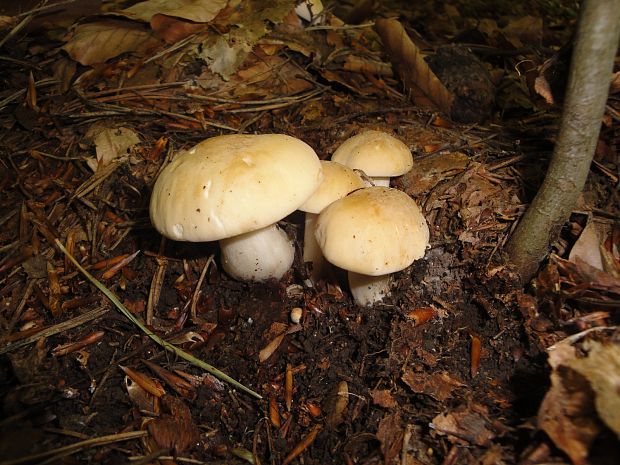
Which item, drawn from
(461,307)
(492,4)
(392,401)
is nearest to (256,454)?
(392,401)

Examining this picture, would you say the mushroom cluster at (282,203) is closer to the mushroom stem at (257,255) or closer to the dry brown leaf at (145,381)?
the mushroom stem at (257,255)

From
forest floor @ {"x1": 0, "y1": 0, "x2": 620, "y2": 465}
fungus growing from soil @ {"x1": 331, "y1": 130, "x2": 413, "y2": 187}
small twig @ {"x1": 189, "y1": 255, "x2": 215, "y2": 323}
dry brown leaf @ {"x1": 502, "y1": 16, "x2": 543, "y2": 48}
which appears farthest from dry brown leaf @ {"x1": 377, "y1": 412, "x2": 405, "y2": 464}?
dry brown leaf @ {"x1": 502, "y1": 16, "x2": 543, "y2": 48}

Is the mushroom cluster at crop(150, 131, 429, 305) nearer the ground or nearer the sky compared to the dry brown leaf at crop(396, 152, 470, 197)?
nearer the sky

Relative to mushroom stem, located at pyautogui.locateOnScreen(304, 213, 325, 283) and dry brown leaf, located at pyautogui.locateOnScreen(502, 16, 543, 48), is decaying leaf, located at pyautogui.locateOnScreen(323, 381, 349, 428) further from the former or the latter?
dry brown leaf, located at pyautogui.locateOnScreen(502, 16, 543, 48)

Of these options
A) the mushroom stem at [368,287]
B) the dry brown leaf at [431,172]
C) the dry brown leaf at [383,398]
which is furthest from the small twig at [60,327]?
the dry brown leaf at [431,172]

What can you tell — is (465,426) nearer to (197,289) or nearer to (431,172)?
(431,172)

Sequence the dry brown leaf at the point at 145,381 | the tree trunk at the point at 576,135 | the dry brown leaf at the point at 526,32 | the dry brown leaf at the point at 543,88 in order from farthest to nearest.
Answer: the dry brown leaf at the point at 526,32, the dry brown leaf at the point at 145,381, the dry brown leaf at the point at 543,88, the tree trunk at the point at 576,135

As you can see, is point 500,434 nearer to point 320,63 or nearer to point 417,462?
point 417,462

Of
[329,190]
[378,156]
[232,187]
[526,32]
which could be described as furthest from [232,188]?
[526,32]
